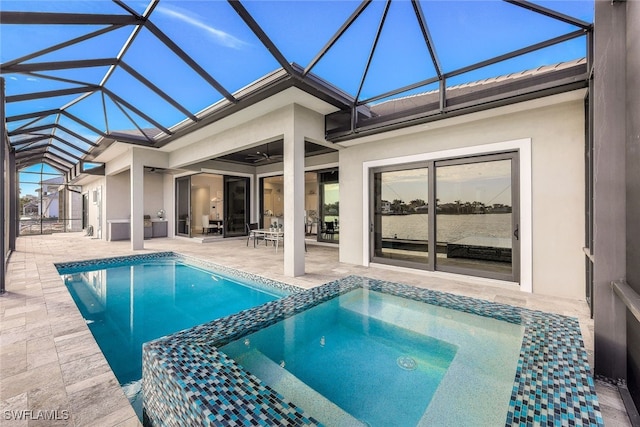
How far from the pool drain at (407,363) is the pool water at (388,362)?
1 cm

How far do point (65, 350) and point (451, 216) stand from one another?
5.71 meters

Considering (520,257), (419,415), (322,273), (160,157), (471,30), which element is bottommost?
(419,415)

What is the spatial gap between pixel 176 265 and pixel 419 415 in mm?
7080

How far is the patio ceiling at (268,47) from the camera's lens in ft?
11.5

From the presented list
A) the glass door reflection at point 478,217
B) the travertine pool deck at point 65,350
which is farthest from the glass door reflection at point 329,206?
the glass door reflection at point 478,217

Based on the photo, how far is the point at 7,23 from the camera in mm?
3242

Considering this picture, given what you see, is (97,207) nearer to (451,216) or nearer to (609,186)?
(451,216)

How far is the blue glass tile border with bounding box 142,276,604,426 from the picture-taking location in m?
1.60

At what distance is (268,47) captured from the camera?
3.78 metres

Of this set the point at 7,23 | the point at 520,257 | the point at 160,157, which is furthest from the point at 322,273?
the point at 160,157

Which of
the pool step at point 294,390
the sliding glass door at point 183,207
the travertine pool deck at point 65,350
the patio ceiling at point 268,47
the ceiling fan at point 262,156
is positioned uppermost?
the patio ceiling at point 268,47

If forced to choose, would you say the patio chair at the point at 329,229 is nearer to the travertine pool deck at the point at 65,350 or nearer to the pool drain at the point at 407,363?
the travertine pool deck at the point at 65,350

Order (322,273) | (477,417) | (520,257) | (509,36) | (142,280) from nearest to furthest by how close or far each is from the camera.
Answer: (477,417) < (509,36) < (520,257) < (322,273) < (142,280)

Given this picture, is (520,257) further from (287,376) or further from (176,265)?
(176,265)
